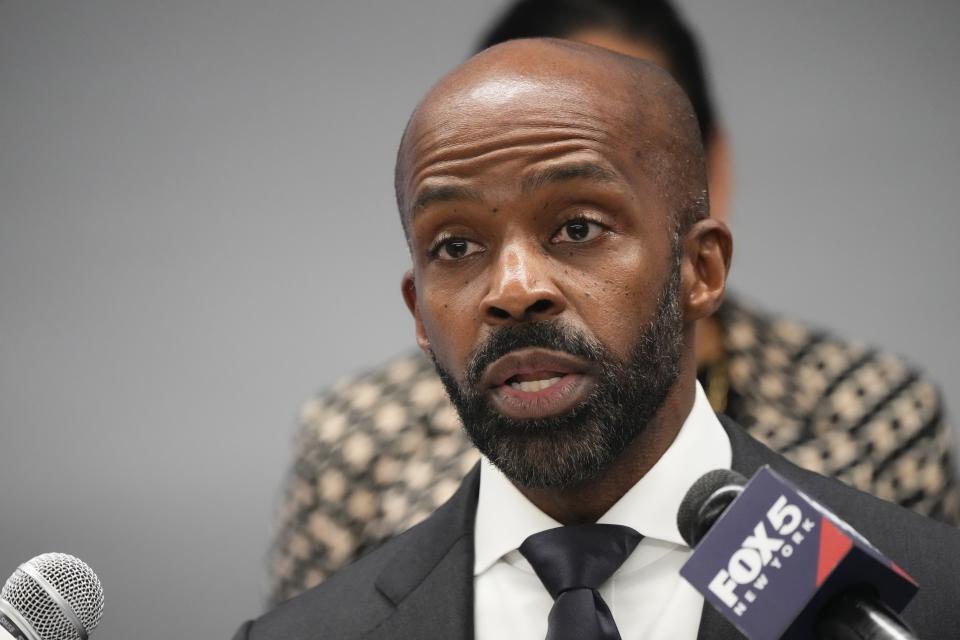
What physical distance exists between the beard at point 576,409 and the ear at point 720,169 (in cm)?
101

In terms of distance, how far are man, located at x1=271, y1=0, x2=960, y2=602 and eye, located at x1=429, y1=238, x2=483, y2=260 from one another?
90cm

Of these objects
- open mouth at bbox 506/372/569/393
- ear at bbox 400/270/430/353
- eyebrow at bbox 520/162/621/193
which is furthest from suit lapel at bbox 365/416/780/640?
eyebrow at bbox 520/162/621/193

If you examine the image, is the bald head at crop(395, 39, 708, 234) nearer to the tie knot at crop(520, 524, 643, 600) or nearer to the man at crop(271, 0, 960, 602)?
the tie knot at crop(520, 524, 643, 600)

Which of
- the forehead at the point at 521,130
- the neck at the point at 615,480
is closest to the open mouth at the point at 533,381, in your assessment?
the neck at the point at 615,480

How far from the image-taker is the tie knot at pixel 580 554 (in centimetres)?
184

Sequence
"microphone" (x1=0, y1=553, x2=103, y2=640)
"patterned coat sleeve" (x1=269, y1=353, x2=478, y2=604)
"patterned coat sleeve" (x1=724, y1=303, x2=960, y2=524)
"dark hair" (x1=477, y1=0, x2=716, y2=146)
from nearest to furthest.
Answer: "microphone" (x1=0, y1=553, x2=103, y2=640) → "patterned coat sleeve" (x1=724, y1=303, x2=960, y2=524) → "patterned coat sleeve" (x1=269, y1=353, x2=478, y2=604) → "dark hair" (x1=477, y1=0, x2=716, y2=146)

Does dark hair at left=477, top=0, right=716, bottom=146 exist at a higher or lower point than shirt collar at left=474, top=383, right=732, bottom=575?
higher

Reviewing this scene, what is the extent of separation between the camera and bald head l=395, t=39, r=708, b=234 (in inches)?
74.7

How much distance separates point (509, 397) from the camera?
1838mm

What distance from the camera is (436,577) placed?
80.8 inches

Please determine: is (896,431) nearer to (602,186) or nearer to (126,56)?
(602,186)


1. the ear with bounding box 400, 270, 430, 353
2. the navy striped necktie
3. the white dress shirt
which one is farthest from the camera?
the ear with bounding box 400, 270, 430, 353

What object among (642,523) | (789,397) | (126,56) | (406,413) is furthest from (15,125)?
(642,523)

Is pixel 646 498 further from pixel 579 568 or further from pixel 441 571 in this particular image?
pixel 441 571
